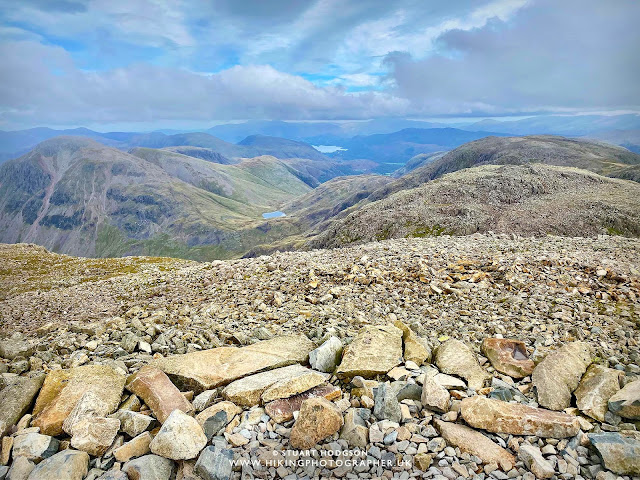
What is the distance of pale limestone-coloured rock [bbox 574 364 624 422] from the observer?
762 centimetres

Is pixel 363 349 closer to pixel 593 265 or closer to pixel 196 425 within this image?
pixel 196 425

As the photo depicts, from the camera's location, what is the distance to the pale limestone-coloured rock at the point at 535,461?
20.2 ft

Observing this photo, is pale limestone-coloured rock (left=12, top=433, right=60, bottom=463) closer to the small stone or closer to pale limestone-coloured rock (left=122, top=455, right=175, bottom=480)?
pale limestone-coloured rock (left=122, top=455, right=175, bottom=480)

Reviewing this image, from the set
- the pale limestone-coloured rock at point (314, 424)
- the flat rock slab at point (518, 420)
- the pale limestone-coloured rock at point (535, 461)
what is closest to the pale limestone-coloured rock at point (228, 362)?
the pale limestone-coloured rock at point (314, 424)

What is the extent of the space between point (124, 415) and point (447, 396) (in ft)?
24.8

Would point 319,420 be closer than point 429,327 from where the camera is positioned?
Yes

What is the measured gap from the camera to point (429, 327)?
13.2 m

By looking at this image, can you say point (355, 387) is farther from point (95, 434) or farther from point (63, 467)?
point (63, 467)

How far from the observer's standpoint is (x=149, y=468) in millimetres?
6680

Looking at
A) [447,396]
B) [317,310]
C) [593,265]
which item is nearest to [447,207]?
[593,265]

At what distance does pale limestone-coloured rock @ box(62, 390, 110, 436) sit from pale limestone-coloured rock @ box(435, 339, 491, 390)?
8854 millimetres

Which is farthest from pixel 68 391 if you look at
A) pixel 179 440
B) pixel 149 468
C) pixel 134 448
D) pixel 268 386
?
pixel 268 386

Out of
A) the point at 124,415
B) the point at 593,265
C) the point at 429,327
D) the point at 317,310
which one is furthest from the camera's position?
the point at 593,265

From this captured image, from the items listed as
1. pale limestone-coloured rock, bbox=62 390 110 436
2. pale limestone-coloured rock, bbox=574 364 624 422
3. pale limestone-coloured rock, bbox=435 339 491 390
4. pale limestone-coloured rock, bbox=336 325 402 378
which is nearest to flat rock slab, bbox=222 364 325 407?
pale limestone-coloured rock, bbox=336 325 402 378
